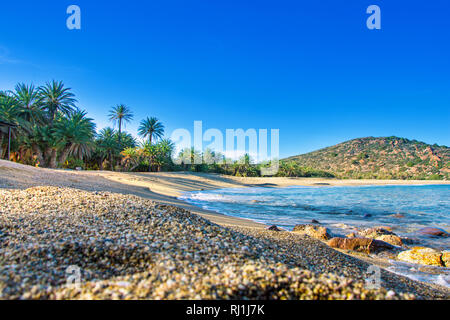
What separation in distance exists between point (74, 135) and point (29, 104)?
8794 millimetres

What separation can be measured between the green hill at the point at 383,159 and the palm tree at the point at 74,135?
66.7 m

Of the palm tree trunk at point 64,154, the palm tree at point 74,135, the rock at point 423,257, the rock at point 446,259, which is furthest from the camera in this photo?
the palm tree trunk at point 64,154

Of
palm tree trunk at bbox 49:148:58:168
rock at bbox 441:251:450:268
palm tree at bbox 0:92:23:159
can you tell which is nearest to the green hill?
palm tree trunk at bbox 49:148:58:168

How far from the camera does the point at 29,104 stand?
34.5 metres

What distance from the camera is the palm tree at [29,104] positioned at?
33.5m

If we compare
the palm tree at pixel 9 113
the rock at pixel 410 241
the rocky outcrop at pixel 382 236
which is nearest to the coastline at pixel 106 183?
the rocky outcrop at pixel 382 236

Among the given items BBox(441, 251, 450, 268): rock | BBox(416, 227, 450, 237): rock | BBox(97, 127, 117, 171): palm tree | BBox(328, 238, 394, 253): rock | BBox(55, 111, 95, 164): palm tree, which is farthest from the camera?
BBox(97, 127, 117, 171): palm tree

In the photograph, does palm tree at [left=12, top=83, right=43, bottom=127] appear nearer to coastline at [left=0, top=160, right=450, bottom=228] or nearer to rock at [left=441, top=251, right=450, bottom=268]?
coastline at [left=0, top=160, right=450, bottom=228]

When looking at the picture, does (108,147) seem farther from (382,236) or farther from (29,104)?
(382,236)

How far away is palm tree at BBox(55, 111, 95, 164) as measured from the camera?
108 ft

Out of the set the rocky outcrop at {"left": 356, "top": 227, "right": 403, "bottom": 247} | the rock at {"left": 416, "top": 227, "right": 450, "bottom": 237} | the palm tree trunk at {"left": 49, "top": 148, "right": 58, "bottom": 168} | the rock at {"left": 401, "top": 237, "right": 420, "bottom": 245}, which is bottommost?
the rock at {"left": 416, "top": 227, "right": 450, "bottom": 237}

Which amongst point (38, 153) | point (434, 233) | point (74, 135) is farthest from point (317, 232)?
point (38, 153)

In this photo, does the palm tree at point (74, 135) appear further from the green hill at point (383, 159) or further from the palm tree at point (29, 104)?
the green hill at point (383, 159)

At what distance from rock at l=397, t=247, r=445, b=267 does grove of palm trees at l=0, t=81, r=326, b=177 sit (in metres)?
33.4
